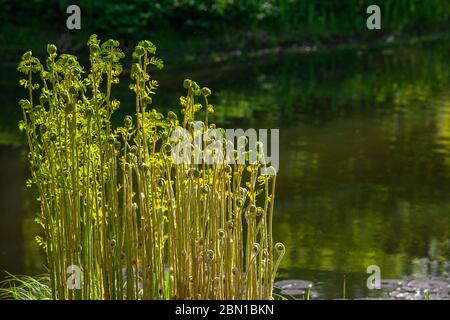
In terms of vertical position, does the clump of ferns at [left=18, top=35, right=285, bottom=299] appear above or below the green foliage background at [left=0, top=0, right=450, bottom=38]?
below

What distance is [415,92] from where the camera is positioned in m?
11.9

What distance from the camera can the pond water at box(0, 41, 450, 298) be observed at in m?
6.18

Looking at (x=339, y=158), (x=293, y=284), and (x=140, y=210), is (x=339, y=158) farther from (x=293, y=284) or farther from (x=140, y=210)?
(x=140, y=210)

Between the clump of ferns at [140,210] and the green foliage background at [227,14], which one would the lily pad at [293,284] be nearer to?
the clump of ferns at [140,210]

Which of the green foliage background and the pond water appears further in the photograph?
the green foliage background

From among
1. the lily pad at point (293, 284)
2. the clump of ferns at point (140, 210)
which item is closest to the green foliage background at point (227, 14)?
the lily pad at point (293, 284)

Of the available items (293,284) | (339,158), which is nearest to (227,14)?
(339,158)

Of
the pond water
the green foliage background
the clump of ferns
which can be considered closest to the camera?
the clump of ferns

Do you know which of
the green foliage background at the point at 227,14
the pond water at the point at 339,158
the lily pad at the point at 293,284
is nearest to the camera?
the lily pad at the point at 293,284

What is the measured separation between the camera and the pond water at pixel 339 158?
6176 millimetres

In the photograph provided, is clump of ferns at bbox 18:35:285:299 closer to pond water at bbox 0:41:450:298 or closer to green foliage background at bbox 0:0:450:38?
pond water at bbox 0:41:450:298

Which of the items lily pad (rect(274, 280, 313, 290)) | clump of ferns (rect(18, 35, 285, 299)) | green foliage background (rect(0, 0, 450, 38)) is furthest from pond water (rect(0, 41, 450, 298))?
clump of ferns (rect(18, 35, 285, 299))

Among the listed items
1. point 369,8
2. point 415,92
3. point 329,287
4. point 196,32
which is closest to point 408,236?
point 329,287

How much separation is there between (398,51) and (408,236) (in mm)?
9296
